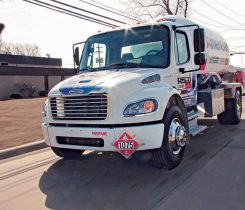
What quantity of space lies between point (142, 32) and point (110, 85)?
6.41 ft

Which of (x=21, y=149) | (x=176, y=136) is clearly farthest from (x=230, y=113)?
(x=21, y=149)

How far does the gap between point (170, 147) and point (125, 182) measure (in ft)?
3.21

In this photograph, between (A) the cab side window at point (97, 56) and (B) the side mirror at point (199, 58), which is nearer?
(B) the side mirror at point (199, 58)

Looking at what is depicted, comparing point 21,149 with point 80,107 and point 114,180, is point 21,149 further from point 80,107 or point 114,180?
point 114,180

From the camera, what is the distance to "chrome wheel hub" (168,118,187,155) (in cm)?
575

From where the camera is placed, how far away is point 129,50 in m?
6.71

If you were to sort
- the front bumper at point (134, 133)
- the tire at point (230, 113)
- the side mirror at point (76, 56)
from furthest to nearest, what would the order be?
1. the tire at point (230, 113)
2. the side mirror at point (76, 56)
3. the front bumper at point (134, 133)

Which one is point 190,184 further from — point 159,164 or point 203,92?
point 203,92

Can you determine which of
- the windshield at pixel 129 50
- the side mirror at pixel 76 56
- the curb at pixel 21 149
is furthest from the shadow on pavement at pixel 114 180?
the side mirror at pixel 76 56

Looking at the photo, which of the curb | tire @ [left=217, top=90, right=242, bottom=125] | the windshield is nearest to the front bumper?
the windshield

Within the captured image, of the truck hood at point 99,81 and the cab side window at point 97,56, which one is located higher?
the cab side window at point 97,56

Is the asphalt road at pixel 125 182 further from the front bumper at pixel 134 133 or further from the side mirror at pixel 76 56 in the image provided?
the side mirror at pixel 76 56

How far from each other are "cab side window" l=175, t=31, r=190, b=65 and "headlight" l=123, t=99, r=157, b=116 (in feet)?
5.85

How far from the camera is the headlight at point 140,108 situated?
5.20 m
